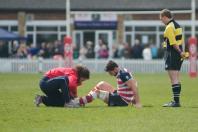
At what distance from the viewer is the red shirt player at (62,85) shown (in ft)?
54.7

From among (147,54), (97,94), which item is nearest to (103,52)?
(147,54)

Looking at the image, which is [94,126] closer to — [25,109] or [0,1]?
[25,109]

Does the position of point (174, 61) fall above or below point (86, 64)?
above

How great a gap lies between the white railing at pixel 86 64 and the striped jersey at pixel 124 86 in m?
25.0

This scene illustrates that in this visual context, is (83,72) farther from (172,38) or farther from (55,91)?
(172,38)

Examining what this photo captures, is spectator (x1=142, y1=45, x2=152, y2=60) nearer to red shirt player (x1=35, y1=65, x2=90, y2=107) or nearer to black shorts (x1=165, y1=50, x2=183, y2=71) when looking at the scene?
black shorts (x1=165, y1=50, x2=183, y2=71)

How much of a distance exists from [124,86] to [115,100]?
376 millimetres

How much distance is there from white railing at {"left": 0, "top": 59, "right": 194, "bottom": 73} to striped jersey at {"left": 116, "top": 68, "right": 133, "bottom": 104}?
82.1 ft

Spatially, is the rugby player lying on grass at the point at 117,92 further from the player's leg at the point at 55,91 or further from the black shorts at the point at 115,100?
the player's leg at the point at 55,91

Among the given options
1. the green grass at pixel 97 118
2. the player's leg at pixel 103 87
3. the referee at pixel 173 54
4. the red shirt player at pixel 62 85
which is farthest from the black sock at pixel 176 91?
the red shirt player at pixel 62 85

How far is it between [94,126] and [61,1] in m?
42.0

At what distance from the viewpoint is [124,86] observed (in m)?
17.4

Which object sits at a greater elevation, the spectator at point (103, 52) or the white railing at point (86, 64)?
the spectator at point (103, 52)

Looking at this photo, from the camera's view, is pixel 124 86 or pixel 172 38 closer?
pixel 124 86
